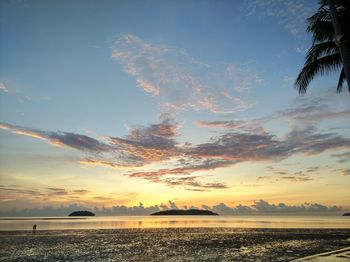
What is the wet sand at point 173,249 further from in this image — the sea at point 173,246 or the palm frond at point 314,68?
the palm frond at point 314,68

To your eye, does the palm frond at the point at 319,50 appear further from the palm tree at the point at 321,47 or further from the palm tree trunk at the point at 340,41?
the palm tree trunk at the point at 340,41

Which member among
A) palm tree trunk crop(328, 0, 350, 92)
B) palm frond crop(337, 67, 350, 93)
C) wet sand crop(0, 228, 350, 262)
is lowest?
wet sand crop(0, 228, 350, 262)

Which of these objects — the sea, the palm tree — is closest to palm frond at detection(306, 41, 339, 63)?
the palm tree

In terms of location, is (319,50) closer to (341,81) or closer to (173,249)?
(341,81)

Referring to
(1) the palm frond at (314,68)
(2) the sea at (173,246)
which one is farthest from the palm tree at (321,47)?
(2) the sea at (173,246)

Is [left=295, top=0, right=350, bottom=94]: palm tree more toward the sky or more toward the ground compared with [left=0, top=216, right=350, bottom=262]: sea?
more toward the sky

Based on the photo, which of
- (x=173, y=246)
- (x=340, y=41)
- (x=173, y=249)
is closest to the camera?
(x=340, y=41)

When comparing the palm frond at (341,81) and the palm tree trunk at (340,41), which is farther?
the palm frond at (341,81)

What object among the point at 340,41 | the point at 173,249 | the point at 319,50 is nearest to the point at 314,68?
the point at 319,50

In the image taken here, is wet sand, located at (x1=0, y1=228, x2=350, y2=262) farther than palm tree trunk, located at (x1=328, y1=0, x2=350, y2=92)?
Yes

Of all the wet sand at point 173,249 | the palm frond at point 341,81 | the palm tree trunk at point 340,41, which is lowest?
the wet sand at point 173,249

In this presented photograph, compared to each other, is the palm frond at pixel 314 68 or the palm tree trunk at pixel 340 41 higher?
the palm frond at pixel 314 68

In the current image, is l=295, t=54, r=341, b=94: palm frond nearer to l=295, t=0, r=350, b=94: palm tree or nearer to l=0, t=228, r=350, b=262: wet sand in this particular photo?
l=295, t=0, r=350, b=94: palm tree

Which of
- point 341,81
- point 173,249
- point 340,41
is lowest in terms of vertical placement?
point 173,249
